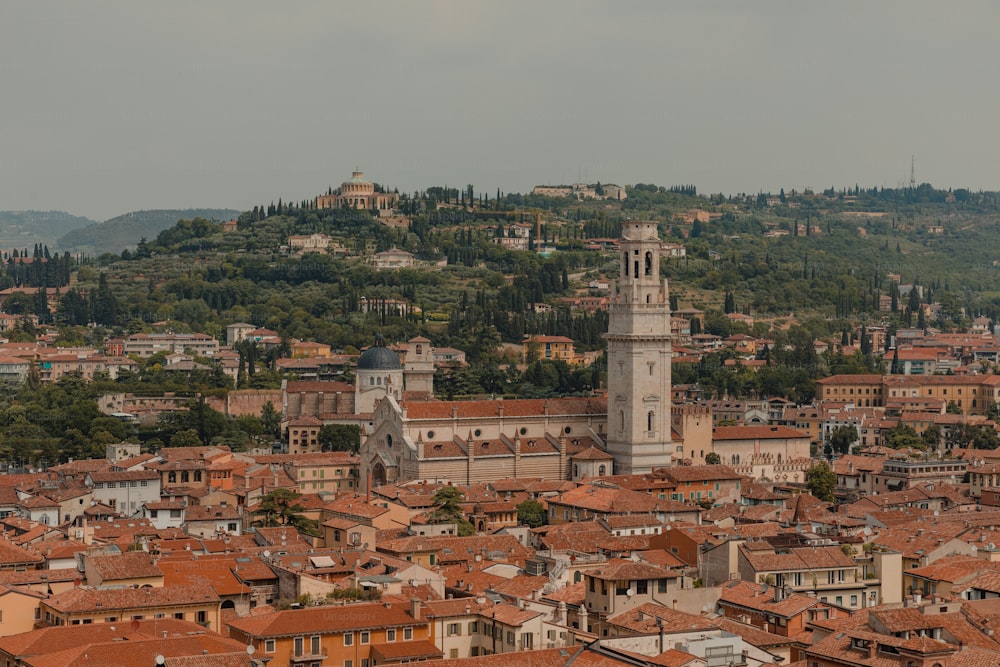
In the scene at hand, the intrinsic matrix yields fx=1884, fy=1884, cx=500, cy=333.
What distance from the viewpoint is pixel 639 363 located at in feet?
211

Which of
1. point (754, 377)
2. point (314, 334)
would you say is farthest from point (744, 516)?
point (314, 334)

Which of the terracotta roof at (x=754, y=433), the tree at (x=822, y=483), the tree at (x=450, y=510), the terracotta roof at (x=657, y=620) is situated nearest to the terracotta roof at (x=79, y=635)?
the terracotta roof at (x=657, y=620)

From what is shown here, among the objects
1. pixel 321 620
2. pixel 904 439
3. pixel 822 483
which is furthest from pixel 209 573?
pixel 904 439

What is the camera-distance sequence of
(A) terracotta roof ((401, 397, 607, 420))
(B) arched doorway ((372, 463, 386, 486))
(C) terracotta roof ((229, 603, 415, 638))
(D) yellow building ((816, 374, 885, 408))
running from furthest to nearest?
(D) yellow building ((816, 374, 885, 408)), (A) terracotta roof ((401, 397, 607, 420)), (B) arched doorway ((372, 463, 386, 486)), (C) terracotta roof ((229, 603, 415, 638))

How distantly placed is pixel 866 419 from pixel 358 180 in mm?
91139

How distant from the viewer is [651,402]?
6444cm

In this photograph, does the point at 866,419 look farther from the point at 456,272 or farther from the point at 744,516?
the point at 456,272

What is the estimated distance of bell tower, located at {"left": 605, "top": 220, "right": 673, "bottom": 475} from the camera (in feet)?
210

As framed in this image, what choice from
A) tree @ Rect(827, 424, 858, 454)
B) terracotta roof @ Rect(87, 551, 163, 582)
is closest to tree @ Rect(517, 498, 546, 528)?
terracotta roof @ Rect(87, 551, 163, 582)

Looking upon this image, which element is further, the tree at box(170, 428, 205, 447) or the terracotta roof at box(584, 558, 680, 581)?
the tree at box(170, 428, 205, 447)

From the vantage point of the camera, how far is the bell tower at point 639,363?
6406 cm

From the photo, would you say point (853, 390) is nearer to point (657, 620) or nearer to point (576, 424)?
point (576, 424)

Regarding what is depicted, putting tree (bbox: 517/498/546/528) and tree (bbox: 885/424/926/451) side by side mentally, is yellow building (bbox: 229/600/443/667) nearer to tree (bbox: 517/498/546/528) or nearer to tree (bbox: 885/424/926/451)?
tree (bbox: 517/498/546/528)

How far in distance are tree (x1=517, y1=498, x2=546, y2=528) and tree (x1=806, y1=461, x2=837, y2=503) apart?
1122cm
